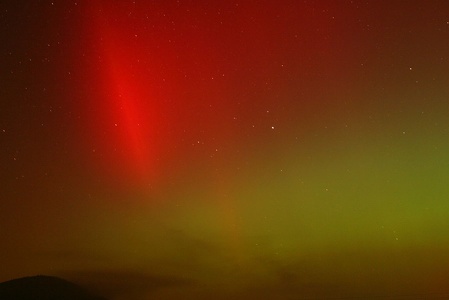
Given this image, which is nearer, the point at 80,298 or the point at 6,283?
the point at 6,283

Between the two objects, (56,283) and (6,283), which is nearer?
(6,283)

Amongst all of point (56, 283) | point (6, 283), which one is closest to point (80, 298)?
point (56, 283)

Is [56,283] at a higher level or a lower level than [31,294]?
higher

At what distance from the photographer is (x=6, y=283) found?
188 feet

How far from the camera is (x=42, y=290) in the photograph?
56.9 m

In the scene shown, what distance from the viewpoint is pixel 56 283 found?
62.3m

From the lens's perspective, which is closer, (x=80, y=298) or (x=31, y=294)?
(x=31, y=294)

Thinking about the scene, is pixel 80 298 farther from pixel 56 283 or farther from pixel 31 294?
pixel 31 294

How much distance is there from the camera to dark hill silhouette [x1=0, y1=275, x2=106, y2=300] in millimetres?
53188

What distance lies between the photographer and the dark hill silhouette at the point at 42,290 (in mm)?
53188

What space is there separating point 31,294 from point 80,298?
8.32 metres

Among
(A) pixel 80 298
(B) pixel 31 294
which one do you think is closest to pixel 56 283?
(A) pixel 80 298

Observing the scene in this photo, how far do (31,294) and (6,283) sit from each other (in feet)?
16.4

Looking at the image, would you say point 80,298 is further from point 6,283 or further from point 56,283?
point 6,283
